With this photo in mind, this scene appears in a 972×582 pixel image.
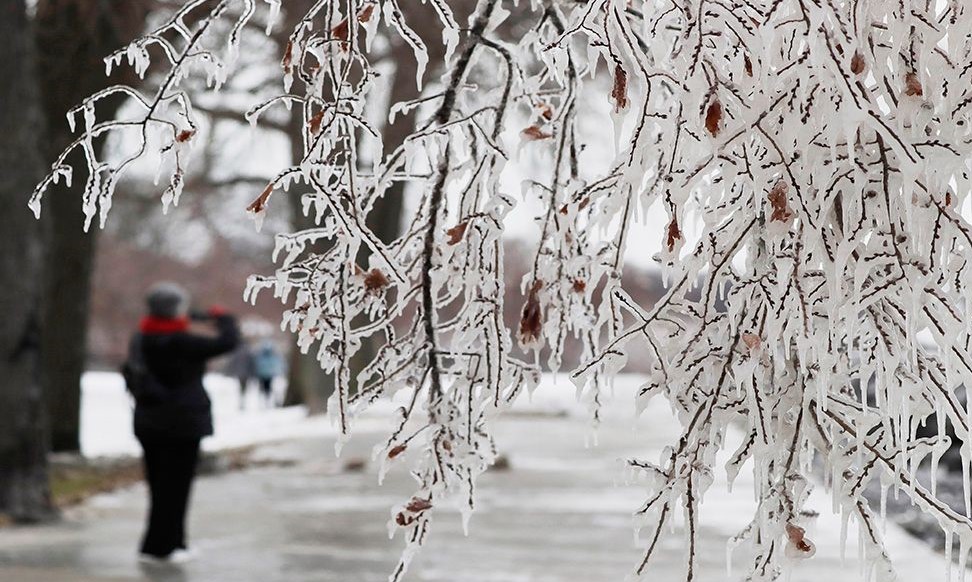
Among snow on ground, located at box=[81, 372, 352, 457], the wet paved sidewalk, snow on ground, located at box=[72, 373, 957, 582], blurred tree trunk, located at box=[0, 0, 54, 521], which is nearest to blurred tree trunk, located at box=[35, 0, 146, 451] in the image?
snow on ground, located at box=[81, 372, 352, 457]

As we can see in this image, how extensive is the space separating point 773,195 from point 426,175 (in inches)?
51.3

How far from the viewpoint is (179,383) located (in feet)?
27.9

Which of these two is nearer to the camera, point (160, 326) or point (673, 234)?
point (673, 234)

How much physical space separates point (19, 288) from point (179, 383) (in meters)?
2.43

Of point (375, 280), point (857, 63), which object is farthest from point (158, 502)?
point (857, 63)

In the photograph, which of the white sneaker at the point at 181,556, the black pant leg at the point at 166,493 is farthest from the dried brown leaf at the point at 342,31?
the white sneaker at the point at 181,556

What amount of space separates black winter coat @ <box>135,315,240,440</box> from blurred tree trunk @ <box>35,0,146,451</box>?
668cm

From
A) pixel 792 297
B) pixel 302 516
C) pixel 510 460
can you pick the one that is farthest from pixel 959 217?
pixel 510 460

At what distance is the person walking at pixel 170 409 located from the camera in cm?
844

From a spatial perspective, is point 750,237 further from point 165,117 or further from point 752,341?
point 165,117

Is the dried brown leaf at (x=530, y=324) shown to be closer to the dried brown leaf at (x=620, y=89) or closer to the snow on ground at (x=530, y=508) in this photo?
the snow on ground at (x=530, y=508)

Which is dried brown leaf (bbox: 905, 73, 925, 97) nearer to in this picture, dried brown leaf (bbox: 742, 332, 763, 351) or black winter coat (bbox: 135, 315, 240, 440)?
dried brown leaf (bbox: 742, 332, 763, 351)

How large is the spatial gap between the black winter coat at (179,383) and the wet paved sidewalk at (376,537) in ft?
2.41

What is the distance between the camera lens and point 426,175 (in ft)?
13.4
